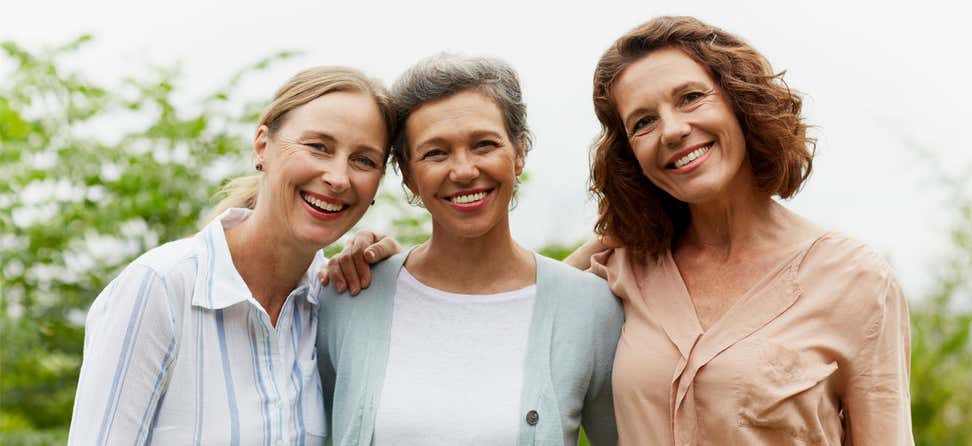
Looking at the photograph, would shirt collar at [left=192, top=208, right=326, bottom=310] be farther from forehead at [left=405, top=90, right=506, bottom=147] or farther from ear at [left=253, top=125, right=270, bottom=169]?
forehead at [left=405, top=90, right=506, bottom=147]

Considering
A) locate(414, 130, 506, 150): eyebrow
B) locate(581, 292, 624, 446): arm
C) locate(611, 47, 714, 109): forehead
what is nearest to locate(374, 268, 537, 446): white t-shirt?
locate(581, 292, 624, 446): arm

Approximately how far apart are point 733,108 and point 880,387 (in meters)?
0.86

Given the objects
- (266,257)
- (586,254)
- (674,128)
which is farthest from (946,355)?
(266,257)

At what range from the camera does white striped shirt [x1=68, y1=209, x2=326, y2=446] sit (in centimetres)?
260

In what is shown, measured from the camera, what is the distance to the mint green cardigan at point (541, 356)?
2893 mm

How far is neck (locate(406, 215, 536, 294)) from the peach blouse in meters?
0.50

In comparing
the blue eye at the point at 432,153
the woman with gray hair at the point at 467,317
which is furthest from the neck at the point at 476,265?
the blue eye at the point at 432,153

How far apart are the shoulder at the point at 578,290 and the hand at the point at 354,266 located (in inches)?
19.8

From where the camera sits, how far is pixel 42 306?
18.7 ft

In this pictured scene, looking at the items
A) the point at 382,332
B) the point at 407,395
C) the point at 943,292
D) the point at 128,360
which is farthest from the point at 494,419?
the point at 943,292

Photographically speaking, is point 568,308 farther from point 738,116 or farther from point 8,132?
point 8,132

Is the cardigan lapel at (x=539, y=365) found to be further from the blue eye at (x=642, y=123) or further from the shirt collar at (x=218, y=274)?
the shirt collar at (x=218, y=274)

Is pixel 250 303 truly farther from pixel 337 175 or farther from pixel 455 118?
pixel 455 118

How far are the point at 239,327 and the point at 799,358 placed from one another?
149cm
